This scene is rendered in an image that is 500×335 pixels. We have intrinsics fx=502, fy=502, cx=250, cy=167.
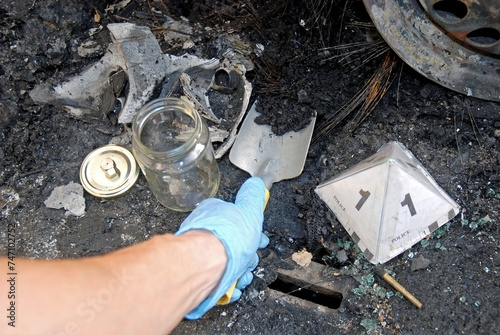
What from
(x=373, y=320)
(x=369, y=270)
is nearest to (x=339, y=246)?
(x=369, y=270)

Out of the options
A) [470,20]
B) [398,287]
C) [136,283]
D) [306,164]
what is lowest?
[398,287]

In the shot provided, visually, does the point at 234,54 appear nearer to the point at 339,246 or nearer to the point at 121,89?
the point at 121,89

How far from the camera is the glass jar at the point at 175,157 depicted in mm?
1945

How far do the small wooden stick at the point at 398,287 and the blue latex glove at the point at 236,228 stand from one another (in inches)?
18.1

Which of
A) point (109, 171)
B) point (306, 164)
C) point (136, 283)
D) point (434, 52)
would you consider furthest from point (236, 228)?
point (434, 52)

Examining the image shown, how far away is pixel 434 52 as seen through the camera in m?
1.97

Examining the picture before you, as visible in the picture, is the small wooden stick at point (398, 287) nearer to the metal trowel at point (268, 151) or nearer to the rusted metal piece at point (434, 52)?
the metal trowel at point (268, 151)

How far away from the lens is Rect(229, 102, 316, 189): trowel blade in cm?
211

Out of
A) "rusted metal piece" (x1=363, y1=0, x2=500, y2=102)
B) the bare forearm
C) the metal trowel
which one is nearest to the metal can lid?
the metal trowel

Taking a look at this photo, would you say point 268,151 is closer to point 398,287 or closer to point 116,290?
point 398,287

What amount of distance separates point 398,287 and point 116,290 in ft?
3.49

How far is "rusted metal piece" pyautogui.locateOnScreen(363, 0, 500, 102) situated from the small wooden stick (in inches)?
31.1

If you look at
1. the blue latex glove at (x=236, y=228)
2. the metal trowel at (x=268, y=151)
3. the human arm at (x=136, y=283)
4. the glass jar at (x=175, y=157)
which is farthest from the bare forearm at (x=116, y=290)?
the metal trowel at (x=268, y=151)

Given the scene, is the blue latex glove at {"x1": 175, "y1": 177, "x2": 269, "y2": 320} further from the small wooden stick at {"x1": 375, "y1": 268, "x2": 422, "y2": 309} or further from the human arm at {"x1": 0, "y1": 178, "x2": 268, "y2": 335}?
the small wooden stick at {"x1": 375, "y1": 268, "x2": 422, "y2": 309}
